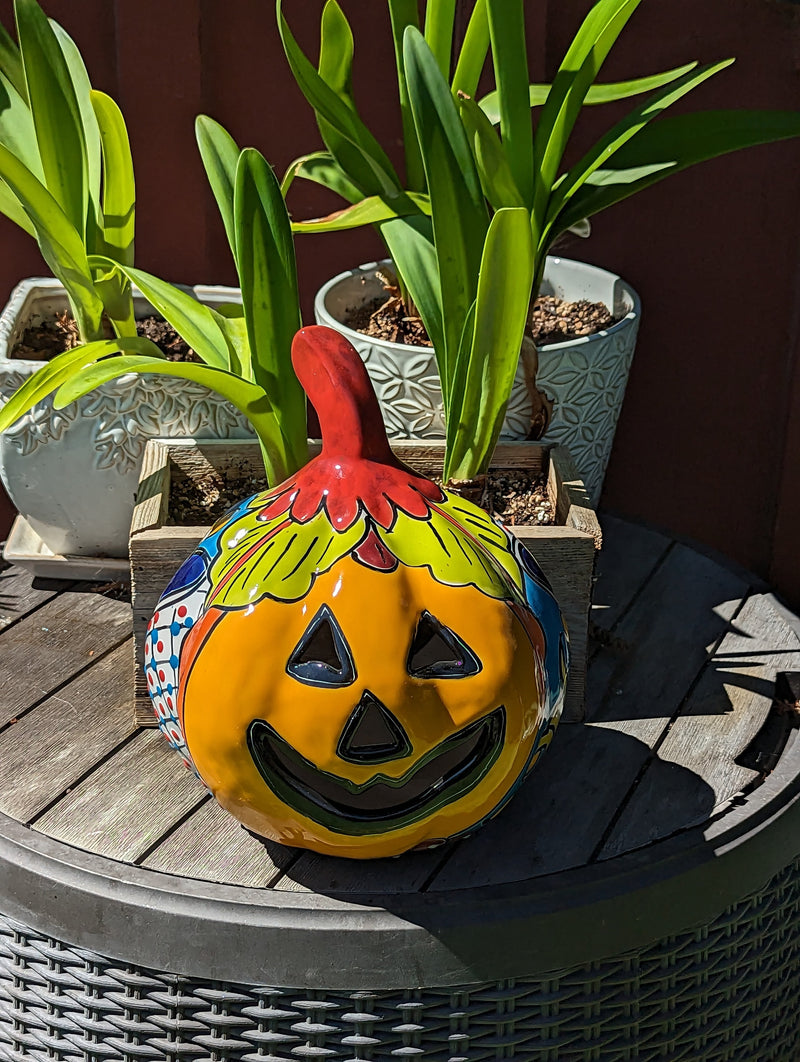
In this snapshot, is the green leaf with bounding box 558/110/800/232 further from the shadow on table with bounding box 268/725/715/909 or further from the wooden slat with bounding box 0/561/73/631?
the wooden slat with bounding box 0/561/73/631

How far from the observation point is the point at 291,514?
0.92m

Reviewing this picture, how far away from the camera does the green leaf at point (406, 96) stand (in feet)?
4.26

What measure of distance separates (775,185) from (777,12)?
208mm

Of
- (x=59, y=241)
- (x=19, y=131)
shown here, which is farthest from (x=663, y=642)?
(x=19, y=131)

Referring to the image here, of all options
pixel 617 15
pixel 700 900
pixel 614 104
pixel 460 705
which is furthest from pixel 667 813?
pixel 614 104

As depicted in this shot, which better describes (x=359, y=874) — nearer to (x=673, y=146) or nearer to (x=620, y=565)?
(x=620, y=565)

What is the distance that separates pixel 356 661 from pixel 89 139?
0.74m

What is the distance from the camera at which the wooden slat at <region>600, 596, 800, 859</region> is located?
1.07 meters

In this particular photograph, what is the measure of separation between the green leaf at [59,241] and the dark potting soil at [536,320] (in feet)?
0.97

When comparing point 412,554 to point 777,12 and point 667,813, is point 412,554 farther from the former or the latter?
point 777,12

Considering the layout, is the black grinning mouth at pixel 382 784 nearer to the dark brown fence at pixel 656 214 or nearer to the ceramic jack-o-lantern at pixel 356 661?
the ceramic jack-o-lantern at pixel 356 661

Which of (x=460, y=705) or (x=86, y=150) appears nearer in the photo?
(x=460, y=705)

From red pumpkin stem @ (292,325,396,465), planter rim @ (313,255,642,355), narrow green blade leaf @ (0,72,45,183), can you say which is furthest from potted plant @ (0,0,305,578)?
red pumpkin stem @ (292,325,396,465)

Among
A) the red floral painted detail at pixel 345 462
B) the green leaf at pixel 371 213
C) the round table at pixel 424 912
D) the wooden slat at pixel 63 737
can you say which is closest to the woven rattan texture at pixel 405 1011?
the round table at pixel 424 912
